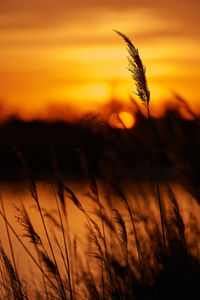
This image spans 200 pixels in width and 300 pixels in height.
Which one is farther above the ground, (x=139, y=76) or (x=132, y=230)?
(x=139, y=76)

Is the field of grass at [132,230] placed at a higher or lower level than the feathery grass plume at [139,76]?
lower

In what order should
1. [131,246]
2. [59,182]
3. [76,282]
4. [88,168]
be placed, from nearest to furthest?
[88,168] < [59,182] < [76,282] < [131,246]

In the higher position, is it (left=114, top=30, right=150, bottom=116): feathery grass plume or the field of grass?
(left=114, top=30, right=150, bottom=116): feathery grass plume

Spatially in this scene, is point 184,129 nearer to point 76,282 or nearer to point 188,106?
point 188,106

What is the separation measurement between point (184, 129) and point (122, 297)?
1255mm

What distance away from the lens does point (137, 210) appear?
4684mm

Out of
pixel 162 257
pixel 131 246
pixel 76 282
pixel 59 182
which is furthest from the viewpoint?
pixel 131 246

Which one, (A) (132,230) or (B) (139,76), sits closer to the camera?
(B) (139,76)

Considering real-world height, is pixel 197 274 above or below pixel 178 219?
below

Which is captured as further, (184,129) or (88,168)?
(184,129)

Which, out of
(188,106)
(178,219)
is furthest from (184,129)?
(178,219)

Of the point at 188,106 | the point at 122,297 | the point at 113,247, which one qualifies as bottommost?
the point at 122,297

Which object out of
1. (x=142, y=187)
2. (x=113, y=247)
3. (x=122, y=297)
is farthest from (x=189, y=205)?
(x=122, y=297)

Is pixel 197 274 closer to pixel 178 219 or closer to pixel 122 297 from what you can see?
pixel 122 297
